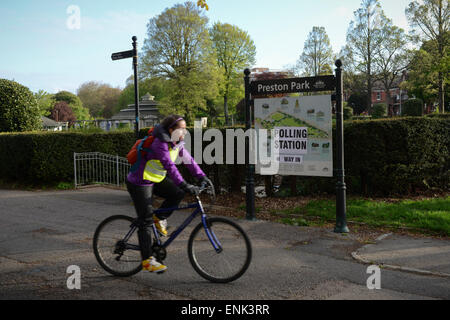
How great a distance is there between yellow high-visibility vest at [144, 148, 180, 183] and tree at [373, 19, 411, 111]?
4821 cm

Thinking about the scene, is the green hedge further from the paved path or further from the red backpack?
the red backpack

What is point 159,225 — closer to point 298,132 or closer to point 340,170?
point 340,170

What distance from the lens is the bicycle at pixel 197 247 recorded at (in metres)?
4.70

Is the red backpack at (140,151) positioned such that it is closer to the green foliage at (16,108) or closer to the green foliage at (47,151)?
the green foliage at (47,151)

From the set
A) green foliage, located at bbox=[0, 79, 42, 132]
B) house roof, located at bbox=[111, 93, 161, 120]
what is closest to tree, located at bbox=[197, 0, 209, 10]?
green foliage, located at bbox=[0, 79, 42, 132]

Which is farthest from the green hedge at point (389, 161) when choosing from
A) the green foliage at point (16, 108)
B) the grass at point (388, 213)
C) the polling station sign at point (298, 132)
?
the green foliage at point (16, 108)

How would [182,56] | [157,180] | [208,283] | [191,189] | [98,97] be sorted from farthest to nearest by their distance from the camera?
[98,97], [182,56], [157,180], [208,283], [191,189]

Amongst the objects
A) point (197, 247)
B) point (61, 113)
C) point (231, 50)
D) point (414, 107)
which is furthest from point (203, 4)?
point (61, 113)

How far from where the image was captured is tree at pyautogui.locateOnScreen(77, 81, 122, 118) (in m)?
99.7

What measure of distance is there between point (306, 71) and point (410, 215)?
5081 cm

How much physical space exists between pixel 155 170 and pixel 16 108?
15858mm

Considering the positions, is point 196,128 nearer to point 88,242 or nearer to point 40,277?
point 88,242

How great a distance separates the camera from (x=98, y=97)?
101625 mm

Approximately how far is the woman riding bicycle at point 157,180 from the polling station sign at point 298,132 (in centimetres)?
407
